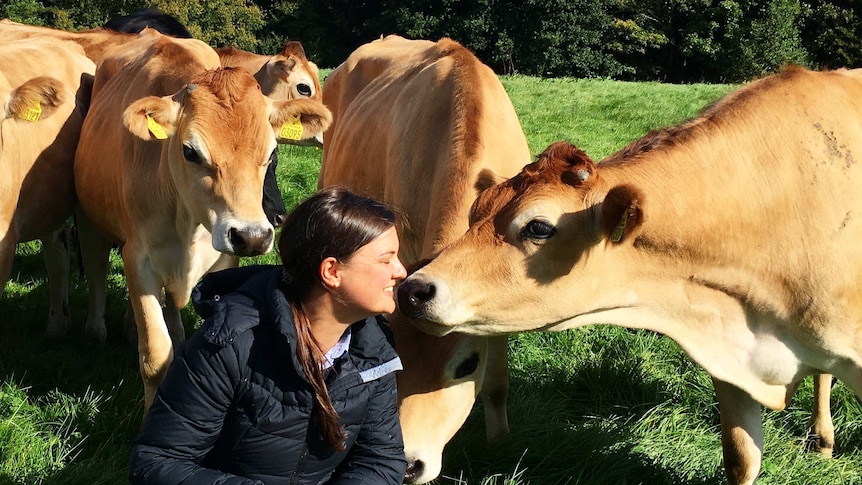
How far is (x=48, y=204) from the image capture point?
5.41 m

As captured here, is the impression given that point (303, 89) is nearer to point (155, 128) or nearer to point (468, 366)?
point (155, 128)

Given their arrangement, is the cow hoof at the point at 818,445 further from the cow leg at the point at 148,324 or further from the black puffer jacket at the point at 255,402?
the cow leg at the point at 148,324

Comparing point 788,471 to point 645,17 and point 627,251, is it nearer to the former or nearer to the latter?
point 627,251

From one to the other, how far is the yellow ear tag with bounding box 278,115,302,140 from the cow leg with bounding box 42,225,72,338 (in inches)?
83.2

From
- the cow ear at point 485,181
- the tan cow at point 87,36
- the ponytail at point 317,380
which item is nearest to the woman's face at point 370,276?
the ponytail at point 317,380

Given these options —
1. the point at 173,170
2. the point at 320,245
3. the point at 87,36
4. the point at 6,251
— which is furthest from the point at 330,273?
the point at 87,36

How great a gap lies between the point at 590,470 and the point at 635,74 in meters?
47.7

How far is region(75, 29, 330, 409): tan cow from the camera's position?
395 centimetres

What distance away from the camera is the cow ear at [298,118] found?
14.7ft

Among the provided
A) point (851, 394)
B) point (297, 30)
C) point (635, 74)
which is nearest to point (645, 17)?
point (635, 74)

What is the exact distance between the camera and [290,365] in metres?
2.56

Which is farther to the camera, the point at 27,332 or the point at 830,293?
the point at 27,332

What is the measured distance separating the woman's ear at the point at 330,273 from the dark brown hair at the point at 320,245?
2 centimetres

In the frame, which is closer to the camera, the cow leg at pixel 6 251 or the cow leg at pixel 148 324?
the cow leg at pixel 148 324
